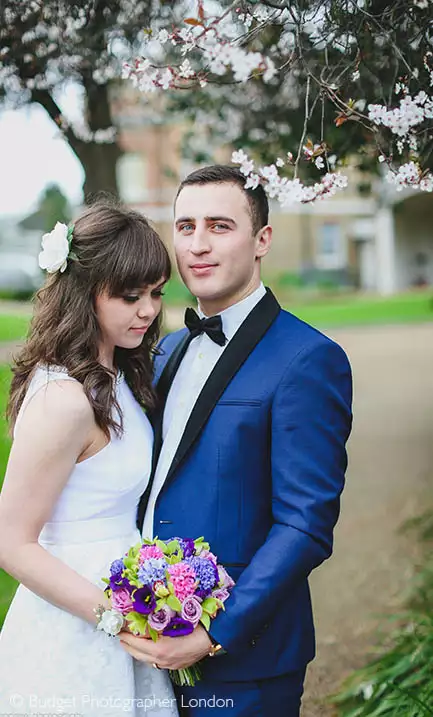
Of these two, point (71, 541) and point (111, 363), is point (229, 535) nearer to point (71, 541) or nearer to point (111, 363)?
point (71, 541)

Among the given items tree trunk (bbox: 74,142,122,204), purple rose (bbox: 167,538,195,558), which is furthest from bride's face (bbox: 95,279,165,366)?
tree trunk (bbox: 74,142,122,204)

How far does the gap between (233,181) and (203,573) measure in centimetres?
126

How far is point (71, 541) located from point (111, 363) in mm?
621

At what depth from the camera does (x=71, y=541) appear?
8.88 ft

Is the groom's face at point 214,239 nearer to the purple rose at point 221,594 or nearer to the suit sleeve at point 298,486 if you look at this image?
the suit sleeve at point 298,486

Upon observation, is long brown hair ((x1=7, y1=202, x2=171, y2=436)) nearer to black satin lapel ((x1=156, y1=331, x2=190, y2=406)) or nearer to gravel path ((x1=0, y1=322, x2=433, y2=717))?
black satin lapel ((x1=156, y1=331, x2=190, y2=406))

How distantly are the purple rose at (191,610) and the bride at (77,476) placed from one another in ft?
0.90

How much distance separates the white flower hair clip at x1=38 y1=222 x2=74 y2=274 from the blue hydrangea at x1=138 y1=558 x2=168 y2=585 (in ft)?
3.25

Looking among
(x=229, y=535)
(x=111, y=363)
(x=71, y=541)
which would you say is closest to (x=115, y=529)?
(x=71, y=541)

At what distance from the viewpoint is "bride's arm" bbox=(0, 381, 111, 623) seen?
2520 millimetres

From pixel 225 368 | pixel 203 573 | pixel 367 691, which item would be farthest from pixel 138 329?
pixel 367 691

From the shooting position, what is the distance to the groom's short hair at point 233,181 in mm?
2820

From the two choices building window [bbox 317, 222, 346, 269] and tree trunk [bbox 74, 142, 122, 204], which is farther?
building window [bbox 317, 222, 346, 269]

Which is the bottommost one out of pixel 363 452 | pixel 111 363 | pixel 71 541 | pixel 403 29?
pixel 363 452
